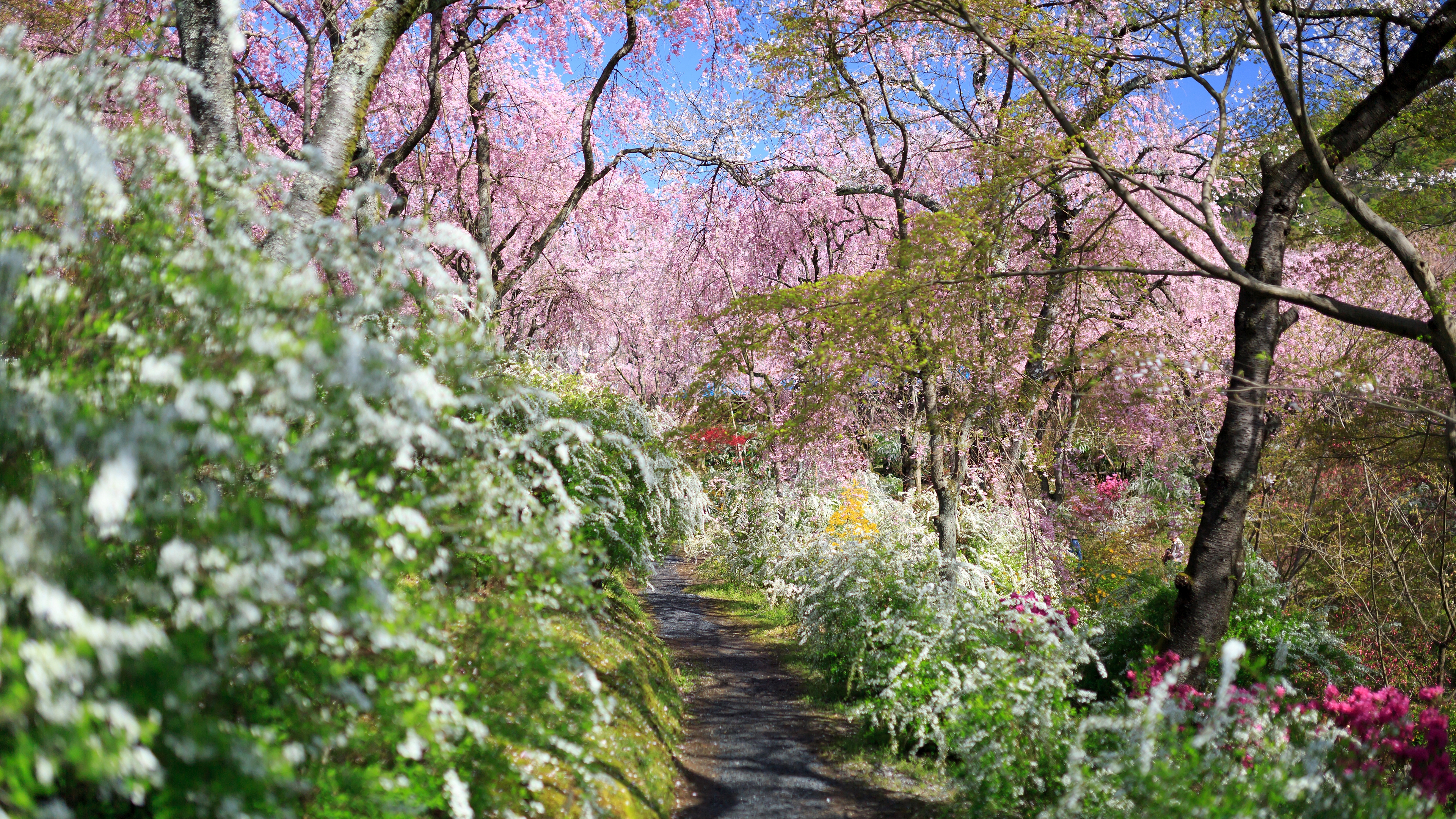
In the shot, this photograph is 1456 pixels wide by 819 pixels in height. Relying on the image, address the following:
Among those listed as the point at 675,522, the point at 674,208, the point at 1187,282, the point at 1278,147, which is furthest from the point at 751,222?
the point at 1278,147

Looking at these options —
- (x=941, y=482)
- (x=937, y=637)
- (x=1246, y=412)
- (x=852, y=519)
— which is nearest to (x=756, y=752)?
(x=937, y=637)

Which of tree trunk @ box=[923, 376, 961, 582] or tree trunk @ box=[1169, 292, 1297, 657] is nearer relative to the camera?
tree trunk @ box=[1169, 292, 1297, 657]

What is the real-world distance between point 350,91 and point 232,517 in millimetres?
4313

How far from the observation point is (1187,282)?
48.1 ft

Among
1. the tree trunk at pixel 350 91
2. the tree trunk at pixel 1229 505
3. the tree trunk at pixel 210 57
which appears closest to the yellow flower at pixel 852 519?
the tree trunk at pixel 1229 505

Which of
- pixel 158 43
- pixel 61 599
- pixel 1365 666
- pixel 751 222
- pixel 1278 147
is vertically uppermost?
pixel 751 222

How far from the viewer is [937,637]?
6441 millimetres

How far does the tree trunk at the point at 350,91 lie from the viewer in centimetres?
516

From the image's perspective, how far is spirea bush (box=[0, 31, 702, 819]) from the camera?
1.84m

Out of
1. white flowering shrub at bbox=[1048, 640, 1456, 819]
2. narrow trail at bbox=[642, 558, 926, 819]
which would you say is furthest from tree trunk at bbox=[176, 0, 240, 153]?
white flowering shrub at bbox=[1048, 640, 1456, 819]

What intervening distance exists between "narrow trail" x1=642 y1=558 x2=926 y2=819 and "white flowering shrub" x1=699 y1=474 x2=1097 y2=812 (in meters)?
0.48

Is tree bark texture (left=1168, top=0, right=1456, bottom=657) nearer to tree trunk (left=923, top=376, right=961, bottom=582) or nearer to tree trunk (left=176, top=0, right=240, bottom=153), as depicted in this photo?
tree trunk (left=923, top=376, right=961, bottom=582)

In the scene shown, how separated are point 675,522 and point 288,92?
6.17 meters

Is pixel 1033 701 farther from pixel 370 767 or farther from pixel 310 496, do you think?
pixel 310 496
